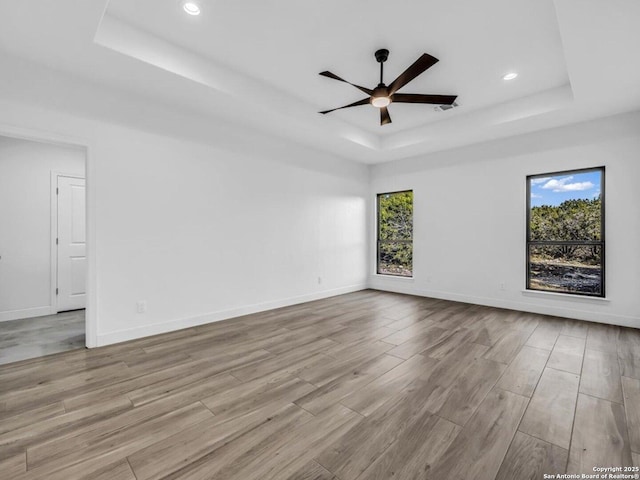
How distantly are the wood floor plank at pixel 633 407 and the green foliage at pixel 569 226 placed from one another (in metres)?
2.39

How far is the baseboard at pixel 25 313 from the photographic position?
4148 mm

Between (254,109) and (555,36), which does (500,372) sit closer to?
(555,36)

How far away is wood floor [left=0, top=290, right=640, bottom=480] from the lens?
1.53 m

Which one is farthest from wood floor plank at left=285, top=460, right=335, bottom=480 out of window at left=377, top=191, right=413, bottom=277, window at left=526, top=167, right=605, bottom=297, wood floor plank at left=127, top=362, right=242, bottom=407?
window at left=377, top=191, right=413, bottom=277

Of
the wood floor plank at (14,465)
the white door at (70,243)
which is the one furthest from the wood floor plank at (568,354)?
the white door at (70,243)

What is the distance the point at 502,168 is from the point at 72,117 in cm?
576

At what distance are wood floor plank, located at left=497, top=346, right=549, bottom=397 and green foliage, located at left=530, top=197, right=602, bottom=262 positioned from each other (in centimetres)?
208

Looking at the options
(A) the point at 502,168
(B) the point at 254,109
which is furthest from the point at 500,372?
(B) the point at 254,109

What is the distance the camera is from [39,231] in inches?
175

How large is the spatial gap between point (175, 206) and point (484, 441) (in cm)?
373

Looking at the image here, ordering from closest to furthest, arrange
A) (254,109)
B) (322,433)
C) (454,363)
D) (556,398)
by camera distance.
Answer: (322,433) → (556,398) → (454,363) → (254,109)

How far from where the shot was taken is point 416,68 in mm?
2660

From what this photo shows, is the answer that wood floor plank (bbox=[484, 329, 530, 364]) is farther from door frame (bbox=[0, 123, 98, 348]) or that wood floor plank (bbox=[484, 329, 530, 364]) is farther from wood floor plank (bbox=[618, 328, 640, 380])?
A: door frame (bbox=[0, 123, 98, 348])

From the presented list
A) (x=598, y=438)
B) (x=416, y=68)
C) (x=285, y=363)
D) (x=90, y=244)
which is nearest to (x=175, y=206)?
(x=90, y=244)
